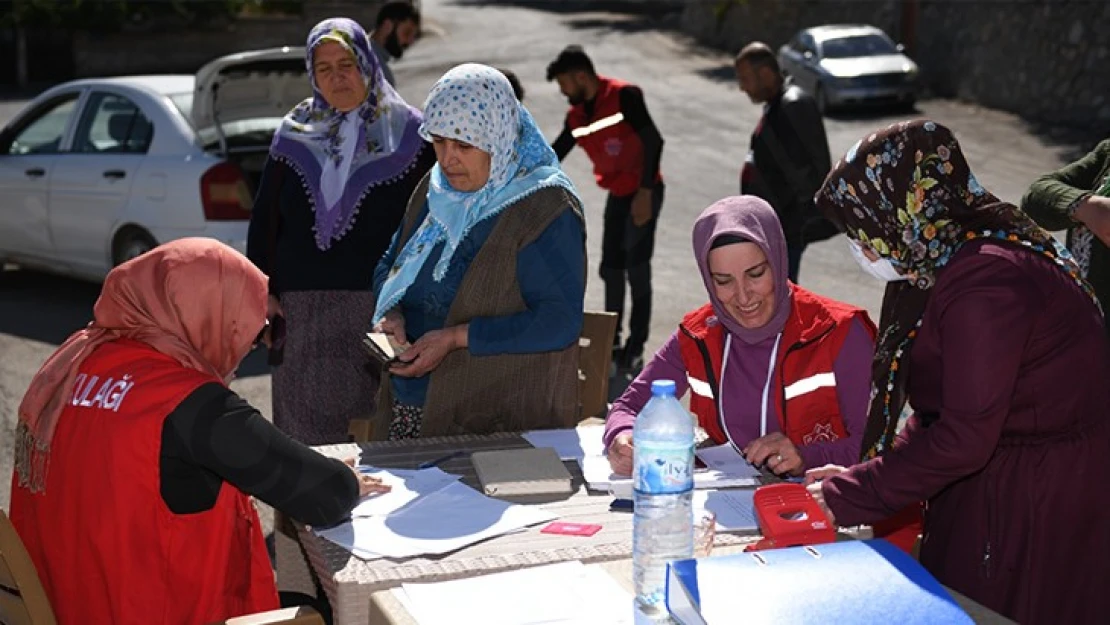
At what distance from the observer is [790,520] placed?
3.11 m

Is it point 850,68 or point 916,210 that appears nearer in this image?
point 916,210

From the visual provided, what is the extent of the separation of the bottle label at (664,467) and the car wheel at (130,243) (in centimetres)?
714

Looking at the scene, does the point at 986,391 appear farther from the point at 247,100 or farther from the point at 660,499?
the point at 247,100

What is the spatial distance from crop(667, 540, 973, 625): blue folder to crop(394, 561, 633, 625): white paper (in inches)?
10.2

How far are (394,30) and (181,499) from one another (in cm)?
646

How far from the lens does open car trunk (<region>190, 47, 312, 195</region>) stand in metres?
8.76

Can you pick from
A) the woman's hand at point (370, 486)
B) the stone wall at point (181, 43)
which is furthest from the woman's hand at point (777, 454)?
the stone wall at point (181, 43)

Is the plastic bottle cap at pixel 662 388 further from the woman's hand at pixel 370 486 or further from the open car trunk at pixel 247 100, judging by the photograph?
the open car trunk at pixel 247 100

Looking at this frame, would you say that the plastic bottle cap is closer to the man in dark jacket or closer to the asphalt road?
the asphalt road

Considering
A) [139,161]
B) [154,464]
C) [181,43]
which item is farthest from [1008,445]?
[181,43]

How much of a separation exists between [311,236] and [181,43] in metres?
27.3

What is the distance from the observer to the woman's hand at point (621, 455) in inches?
153

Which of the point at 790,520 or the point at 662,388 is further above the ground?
the point at 662,388

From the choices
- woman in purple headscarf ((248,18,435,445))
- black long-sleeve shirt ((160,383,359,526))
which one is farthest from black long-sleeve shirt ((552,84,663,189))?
black long-sleeve shirt ((160,383,359,526))
